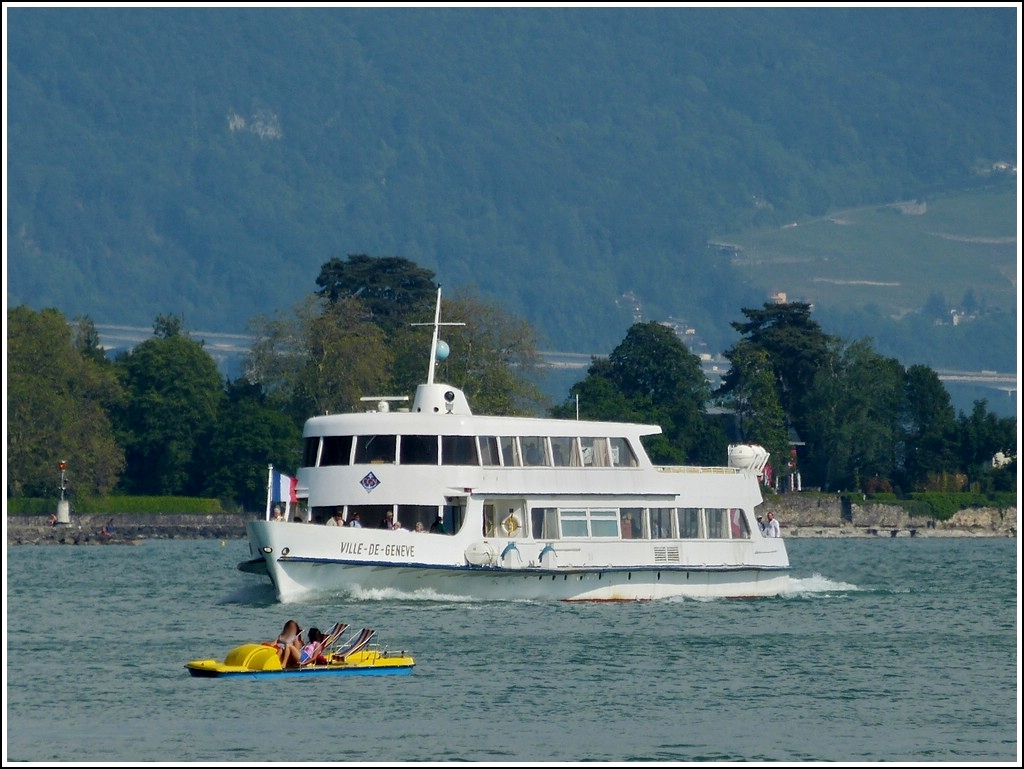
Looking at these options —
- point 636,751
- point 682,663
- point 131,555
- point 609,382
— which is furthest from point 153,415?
point 636,751

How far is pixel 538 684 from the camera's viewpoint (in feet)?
118

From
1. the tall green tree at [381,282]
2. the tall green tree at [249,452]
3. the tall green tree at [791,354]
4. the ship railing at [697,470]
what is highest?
the tall green tree at [381,282]

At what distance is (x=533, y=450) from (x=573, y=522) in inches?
78.9

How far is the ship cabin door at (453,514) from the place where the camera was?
1945 inches

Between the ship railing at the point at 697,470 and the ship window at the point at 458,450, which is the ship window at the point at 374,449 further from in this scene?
the ship railing at the point at 697,470

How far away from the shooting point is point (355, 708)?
3262cm

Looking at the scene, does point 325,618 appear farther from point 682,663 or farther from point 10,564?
point 10,564

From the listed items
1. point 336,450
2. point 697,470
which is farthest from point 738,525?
point 336,450

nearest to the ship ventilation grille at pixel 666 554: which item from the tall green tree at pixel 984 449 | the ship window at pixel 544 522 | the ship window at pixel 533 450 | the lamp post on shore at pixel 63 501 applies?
the ship window at pixel 544 522

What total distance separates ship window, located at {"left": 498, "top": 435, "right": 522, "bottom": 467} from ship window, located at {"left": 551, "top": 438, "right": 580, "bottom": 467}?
101 cm

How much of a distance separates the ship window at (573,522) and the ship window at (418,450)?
3.67m

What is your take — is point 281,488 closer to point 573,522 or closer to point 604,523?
point 573,522

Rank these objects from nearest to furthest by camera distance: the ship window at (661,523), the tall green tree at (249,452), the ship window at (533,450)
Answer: the ship window at (533,450), the ship window at (661,523), the tall green tree at (249,452)

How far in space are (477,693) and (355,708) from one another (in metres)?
2.69
